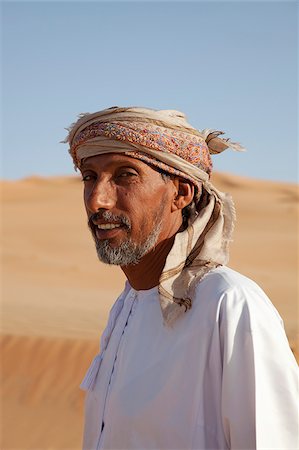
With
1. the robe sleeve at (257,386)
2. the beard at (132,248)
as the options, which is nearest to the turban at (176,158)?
the beard at (132,248)

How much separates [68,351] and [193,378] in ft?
23.1

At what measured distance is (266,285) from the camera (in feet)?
57.8

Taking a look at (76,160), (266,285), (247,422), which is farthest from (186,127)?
(266,285)

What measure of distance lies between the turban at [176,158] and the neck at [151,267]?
0.14 meters

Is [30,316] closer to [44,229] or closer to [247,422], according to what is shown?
[247,422]

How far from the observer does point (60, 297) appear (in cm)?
1483

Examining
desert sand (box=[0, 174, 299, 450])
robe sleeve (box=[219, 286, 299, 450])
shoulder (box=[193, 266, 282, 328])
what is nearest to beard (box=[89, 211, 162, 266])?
shoulder (box=[193, 266, 282, 328])

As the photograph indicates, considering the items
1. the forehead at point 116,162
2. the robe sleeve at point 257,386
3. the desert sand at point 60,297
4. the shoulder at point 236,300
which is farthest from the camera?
the desert sand at point 60,297

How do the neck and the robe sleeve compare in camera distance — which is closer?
the robe sleeve

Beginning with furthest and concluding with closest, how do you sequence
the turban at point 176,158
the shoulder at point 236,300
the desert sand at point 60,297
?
the desert sand at point 60,297 → the turban at point 176,158 → the shoulder at point 236,300

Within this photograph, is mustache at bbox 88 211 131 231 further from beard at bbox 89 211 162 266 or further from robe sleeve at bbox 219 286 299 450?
robe sleeve at bbox 219 286 299 450

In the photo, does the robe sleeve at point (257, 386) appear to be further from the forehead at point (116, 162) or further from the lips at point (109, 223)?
the forehead at point (116, 162)

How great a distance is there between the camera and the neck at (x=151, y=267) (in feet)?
9.88

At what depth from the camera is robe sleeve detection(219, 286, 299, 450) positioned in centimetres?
235
